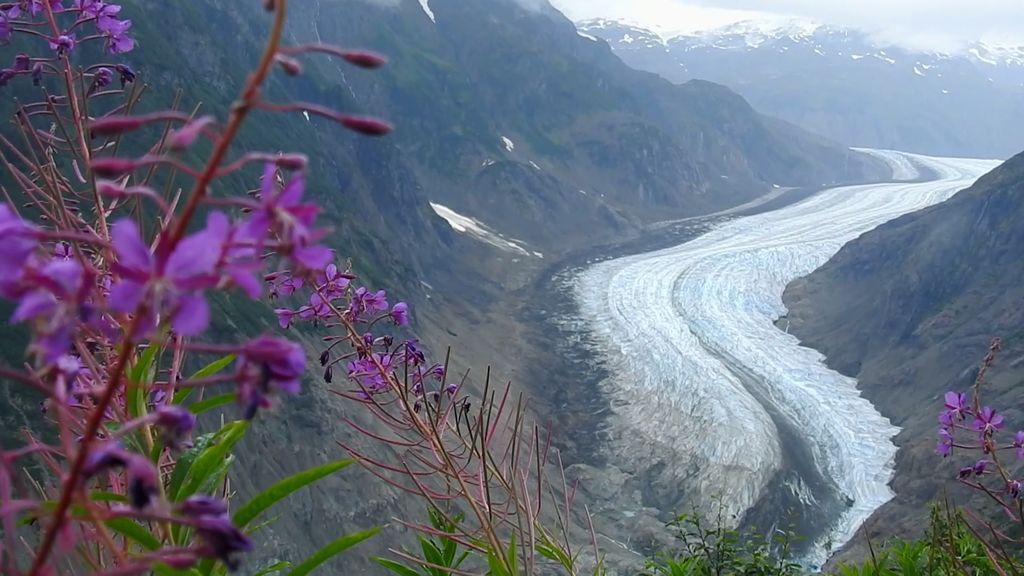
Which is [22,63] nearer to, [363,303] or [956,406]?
[363,303]

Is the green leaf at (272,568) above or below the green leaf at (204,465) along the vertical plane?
below

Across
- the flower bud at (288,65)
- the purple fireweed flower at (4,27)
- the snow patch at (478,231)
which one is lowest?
the snow patch at (478,231)

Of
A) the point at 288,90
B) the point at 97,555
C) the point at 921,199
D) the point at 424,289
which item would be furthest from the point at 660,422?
the point at 921,199

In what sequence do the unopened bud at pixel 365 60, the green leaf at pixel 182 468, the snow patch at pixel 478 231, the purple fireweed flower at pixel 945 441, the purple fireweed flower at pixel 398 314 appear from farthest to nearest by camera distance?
the snow patch at pixel 478 231 < the purple fireweed flower at pixel 945 441 < the purple fireweed flower at pixel 398 314 < the green leaf at pixel 182 468 < the unopened bud at pixel 365 60

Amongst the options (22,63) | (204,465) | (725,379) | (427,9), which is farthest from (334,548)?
(427,9)

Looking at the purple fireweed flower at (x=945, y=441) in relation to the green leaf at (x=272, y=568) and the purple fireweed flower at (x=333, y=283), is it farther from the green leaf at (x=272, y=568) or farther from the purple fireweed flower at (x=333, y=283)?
the green leaf at (x=272, y=568)

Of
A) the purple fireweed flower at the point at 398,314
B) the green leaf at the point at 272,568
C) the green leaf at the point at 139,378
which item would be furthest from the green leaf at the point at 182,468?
the purple fireweed flower at the point at 398,314

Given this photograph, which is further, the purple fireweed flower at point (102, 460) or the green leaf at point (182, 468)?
the green leaf at point (182, 468)
